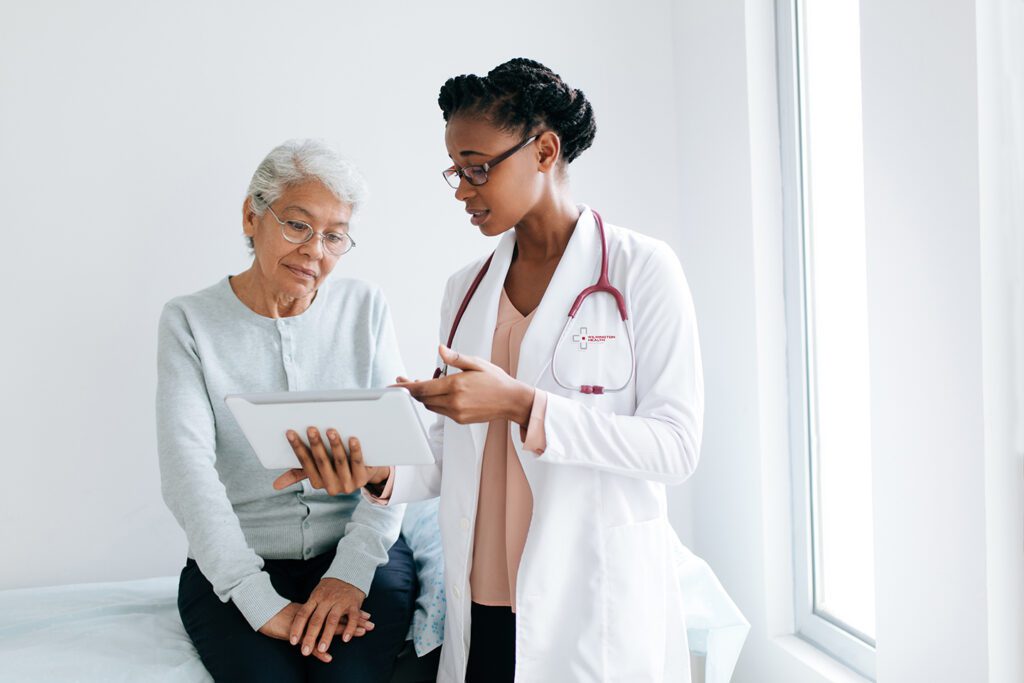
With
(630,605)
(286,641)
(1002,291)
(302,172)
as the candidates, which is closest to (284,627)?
(286,641)

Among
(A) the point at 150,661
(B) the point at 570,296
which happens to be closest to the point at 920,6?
(B) the point at 570,296

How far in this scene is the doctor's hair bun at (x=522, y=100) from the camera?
1.35 m

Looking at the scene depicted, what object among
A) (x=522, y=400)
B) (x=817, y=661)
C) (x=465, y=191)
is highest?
(x=465, y=191)

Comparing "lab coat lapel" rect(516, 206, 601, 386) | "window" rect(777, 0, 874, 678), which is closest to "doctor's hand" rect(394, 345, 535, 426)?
"lab coat lapel" rect(516, 206, 601, 386)

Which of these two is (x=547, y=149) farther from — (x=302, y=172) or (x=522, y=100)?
(x=302, y=172)

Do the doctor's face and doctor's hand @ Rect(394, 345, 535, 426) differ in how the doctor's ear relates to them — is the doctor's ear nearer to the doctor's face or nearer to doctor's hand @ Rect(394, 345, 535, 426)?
the doctor's face

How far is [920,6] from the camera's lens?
53.8 inches

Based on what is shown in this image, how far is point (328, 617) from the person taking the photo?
147 centimetres

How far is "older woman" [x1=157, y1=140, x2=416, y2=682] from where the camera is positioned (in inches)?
57.8

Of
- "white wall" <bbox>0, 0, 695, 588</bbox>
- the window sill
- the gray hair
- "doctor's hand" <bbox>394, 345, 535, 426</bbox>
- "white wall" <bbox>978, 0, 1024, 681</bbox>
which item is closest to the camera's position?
"doctor's hand" <bbox>394, 345, 535, 426</bbox>

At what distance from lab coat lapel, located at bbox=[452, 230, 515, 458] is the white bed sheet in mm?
750

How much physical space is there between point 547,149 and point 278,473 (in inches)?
35.1

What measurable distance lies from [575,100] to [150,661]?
1291mm

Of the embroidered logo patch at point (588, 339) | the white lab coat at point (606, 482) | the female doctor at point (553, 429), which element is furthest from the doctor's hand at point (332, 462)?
the embroidered logo patch at point (588, 339)
